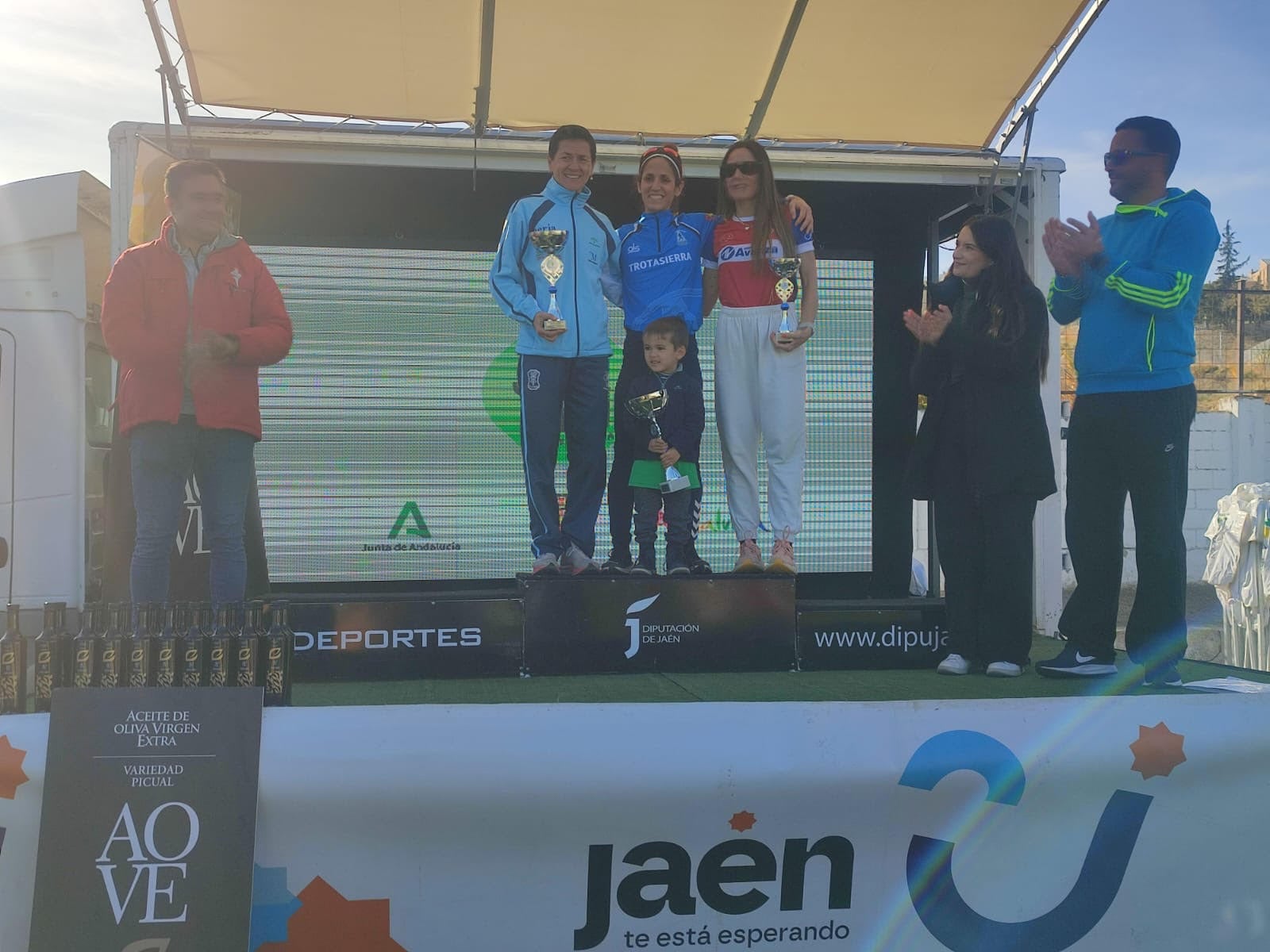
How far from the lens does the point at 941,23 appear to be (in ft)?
12.7

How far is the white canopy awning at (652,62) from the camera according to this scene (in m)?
3.73

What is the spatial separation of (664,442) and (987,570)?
106cm

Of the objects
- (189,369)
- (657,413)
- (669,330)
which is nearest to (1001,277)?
(669,330)

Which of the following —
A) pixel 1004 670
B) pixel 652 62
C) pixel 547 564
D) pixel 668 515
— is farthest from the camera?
pixel 652 62

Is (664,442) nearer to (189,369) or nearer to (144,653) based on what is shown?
(189,369)

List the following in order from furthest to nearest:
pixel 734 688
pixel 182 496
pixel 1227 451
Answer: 1. pixel 1227 451
2. pixel 182 496
3. pixel 734 688

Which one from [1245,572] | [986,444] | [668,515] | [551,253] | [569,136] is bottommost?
[1245,572]

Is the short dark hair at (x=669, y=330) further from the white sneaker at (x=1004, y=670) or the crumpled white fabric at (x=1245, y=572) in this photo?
the crumpled white fabric at (x=1245, y=572)

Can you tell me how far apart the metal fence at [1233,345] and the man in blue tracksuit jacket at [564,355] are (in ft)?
33.0

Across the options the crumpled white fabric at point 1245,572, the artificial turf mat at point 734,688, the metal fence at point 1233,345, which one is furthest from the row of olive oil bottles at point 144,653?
the metal fence at point 1233,345

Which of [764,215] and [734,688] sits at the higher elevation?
[764,215]

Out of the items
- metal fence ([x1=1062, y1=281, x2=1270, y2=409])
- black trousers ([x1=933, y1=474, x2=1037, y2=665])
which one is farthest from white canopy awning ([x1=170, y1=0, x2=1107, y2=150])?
metal fence ([x1=1062, y1=281, x2=1270, y2=409])

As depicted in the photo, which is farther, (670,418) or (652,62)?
(652,62)

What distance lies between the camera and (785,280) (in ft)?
11.7
